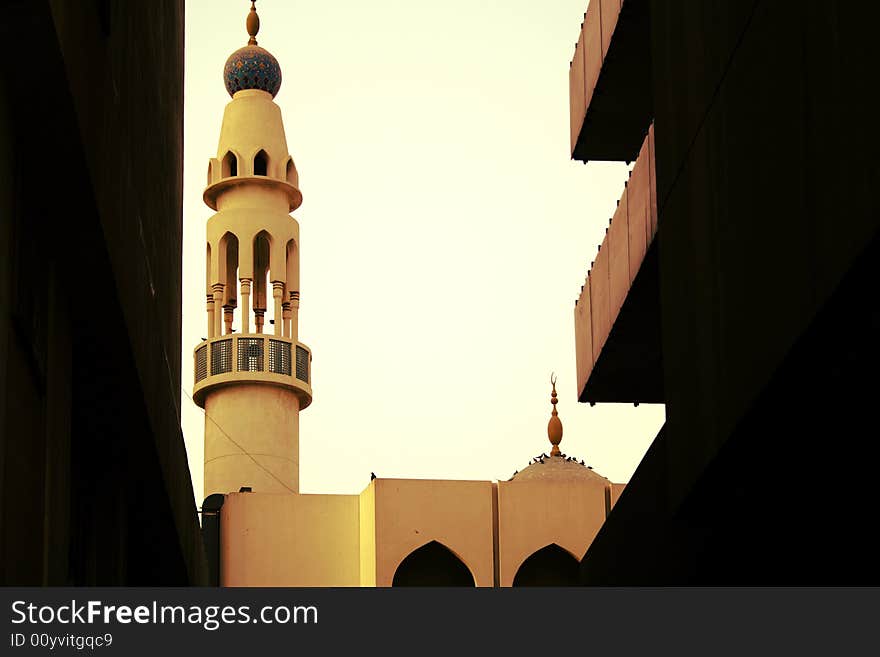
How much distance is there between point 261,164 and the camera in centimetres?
4938

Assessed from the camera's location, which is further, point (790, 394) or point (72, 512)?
point (72, 512)

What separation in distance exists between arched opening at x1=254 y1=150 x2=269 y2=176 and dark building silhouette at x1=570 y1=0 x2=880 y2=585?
30052mm

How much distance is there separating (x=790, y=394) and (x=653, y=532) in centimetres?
551

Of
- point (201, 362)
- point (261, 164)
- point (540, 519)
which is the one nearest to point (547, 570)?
point (540, 519)

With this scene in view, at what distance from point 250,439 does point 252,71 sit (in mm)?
10614

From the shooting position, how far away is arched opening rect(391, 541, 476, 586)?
40.4m

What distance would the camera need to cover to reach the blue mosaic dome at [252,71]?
51312 millimetres

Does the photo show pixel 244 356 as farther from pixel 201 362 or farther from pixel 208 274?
pixel 208 274

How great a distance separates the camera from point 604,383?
82.0 ft

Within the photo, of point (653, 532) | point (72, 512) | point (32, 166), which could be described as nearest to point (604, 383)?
point (653, 532)

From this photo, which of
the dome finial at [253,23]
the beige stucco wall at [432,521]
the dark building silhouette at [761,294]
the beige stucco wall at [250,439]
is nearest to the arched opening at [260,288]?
the beige stucco wall at [250,439]

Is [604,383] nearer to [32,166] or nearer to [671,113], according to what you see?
[671,113]

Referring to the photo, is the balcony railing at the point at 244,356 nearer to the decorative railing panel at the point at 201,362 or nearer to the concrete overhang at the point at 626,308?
the decorative railing panel at the point at 201,362

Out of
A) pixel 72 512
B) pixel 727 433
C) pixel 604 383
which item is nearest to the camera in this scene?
pixel 727 433
